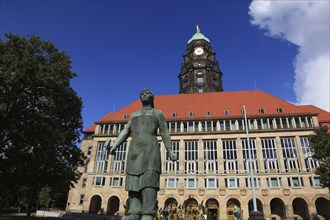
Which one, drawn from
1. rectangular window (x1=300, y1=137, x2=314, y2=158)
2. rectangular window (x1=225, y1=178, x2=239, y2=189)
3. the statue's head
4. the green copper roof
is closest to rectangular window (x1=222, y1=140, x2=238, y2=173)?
rectangular window (x1=225, y1=178, x2=239, y2=189)

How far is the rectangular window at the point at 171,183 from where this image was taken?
44.2 metres

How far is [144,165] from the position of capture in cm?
545

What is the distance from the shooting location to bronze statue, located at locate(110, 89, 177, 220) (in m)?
5.26

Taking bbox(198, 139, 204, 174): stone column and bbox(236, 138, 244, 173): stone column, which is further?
bbox(198, 139, 204, 174): stone column

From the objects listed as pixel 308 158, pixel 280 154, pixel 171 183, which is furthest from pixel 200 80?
pixel 308 158

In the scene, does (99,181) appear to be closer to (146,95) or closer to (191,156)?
(191,156)

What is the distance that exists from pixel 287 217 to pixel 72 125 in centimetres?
3581

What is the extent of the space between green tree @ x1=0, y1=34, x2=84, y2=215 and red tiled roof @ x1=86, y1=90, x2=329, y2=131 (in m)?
27.9

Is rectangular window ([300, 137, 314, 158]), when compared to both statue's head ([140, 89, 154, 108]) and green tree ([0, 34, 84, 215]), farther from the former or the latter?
statue's head ([140, 89, 154, 108])

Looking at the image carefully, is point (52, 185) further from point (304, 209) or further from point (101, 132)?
point (304, 209)

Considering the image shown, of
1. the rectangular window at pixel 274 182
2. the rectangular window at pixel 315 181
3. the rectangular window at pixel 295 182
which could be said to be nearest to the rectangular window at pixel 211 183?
the rectangular window at pixel 274 182

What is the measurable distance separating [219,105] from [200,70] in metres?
18.0

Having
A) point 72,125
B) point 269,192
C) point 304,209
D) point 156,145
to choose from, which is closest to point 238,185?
point 269,192

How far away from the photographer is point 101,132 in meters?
51.8
